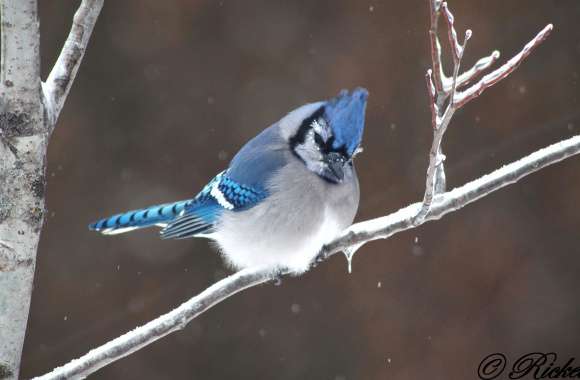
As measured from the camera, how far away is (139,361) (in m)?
3.02

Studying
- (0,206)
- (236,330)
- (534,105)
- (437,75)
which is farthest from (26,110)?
(534,105)

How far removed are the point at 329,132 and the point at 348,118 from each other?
76mm

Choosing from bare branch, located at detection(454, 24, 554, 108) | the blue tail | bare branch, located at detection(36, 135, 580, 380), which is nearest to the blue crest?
bare branch, located at detection(36, 135, 580, 380)

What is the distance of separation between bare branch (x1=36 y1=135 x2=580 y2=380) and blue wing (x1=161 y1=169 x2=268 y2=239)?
378mm

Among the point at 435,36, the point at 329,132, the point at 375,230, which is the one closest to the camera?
the point at 435,36

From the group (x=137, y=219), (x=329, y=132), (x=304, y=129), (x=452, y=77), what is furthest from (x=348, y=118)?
(x=137, y=219)

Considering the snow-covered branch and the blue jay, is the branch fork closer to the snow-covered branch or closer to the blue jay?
the blue jay

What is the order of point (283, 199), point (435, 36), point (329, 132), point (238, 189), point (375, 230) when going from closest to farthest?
point (435, 36) → point (375, 230) → point (329, 132) → point (283, 199) → point (238, 189)

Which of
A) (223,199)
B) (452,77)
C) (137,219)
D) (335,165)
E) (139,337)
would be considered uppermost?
(452,77)

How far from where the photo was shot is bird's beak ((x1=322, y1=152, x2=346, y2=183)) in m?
1.75

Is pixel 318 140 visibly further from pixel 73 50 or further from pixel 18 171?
pixel 18 171

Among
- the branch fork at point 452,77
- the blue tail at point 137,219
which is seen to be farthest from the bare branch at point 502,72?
the blue tail at point 137,219

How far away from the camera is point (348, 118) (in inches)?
64.6

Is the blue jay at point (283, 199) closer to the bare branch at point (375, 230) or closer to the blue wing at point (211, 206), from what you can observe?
the blue wing at point (211, 206)
